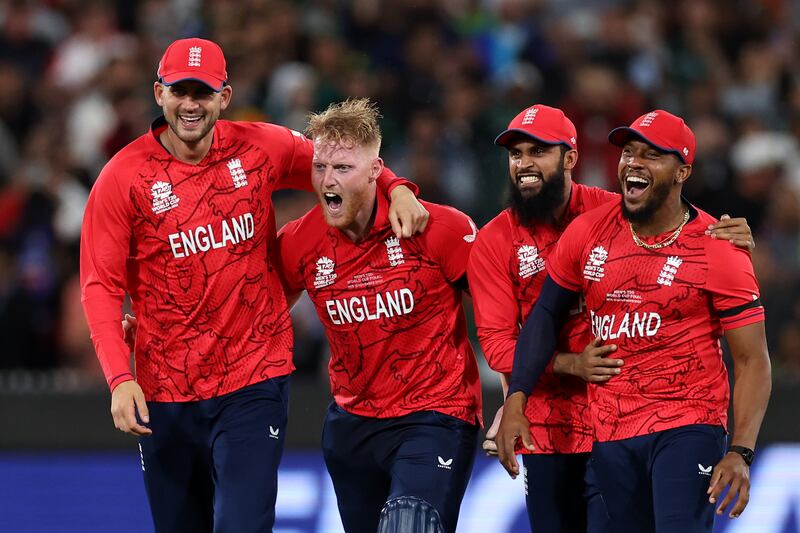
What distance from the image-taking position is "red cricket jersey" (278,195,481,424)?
6.55 metres

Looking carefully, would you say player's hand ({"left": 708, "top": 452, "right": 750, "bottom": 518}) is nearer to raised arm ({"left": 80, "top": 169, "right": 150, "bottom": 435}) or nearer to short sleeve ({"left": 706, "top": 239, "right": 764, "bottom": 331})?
short sleeve ({"left": 706, "top": 239, "right": 764, "bottom": 331})

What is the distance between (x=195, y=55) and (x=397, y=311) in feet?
5.03

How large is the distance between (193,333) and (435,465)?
50.7 inches

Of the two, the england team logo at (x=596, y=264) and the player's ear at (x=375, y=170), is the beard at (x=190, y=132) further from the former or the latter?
the england team logo at (x=596, y=264)

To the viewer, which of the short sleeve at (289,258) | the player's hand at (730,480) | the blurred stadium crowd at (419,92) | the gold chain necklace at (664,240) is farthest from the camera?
the blurred stadium crowd at (419,92)

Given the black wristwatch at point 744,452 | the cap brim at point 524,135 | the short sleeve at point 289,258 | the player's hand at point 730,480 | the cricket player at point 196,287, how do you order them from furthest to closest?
1. the short sleeve at point 289,258
2. the cap brim at point 524,135
3. the cricket player at point 196,287
4. the black wristwatch at point 744,452
5. the player's hand at point 730,480

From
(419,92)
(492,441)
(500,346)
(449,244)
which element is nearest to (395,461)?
(492,441)

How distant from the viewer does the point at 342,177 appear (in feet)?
21.0

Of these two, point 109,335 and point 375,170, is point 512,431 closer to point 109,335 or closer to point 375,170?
point 375,170

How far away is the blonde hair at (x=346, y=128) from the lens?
646 cm

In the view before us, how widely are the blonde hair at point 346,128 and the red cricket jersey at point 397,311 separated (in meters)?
0.32

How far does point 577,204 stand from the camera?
665 cm

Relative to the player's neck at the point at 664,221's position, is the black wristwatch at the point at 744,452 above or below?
below

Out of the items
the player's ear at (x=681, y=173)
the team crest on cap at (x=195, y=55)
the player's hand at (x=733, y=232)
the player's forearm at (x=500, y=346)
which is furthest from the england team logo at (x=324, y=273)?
the player's hand at (x=733, y=232)
